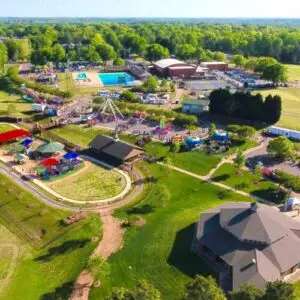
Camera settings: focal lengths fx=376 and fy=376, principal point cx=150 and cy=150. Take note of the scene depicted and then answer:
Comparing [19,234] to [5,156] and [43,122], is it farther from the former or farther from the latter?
[43,122]

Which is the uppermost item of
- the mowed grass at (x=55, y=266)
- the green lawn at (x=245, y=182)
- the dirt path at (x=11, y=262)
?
the green lawn at (x=245, y=182)

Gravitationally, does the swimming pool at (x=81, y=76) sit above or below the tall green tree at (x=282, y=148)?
below

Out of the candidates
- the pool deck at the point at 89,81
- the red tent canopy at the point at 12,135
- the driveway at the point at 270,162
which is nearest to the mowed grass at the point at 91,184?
the red tent canopy at the point at 12,135

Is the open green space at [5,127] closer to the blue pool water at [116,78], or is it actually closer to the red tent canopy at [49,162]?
the red tent canopy at [49,162]

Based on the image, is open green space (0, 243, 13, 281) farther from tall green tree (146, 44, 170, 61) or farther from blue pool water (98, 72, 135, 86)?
tall green tree (146, 44, 170, 61)

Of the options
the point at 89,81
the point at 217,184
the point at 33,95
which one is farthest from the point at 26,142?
the point at 89,81

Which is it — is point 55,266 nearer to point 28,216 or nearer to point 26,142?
point 28,216
